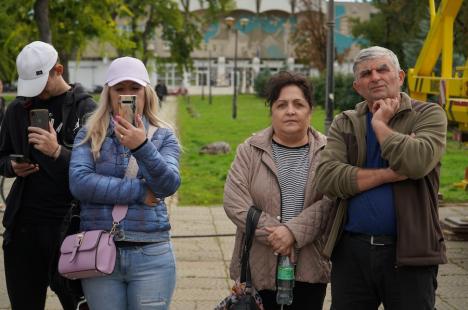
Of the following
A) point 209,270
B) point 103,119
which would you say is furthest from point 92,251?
point 209,270

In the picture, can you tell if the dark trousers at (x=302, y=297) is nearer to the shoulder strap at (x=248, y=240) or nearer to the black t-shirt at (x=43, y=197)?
the shoulder strap at (x=248, y=240)

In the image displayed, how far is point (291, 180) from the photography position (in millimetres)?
3393

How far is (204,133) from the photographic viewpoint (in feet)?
73.7

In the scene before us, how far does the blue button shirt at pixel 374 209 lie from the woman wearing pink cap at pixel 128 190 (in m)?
0.82

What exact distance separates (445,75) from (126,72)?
6590 millimetres

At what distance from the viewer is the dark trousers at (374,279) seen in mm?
3072

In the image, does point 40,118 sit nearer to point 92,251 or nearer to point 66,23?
point 92,251

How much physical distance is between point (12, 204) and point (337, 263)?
171 centimetres

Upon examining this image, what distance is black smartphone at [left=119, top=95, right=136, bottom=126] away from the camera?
3.01 m

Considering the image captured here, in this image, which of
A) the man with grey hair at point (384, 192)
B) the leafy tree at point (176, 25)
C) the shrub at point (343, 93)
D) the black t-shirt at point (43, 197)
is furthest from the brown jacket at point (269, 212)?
the leafy tree at point (176, 25)

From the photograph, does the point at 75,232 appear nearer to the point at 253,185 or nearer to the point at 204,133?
the point at 253,185

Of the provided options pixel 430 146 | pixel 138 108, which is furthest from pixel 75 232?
pixel 430 146

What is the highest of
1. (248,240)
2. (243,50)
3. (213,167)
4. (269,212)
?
(243,50)

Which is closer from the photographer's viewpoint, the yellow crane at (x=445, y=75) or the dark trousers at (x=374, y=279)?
the dark trousers at (x=374, y=279)
